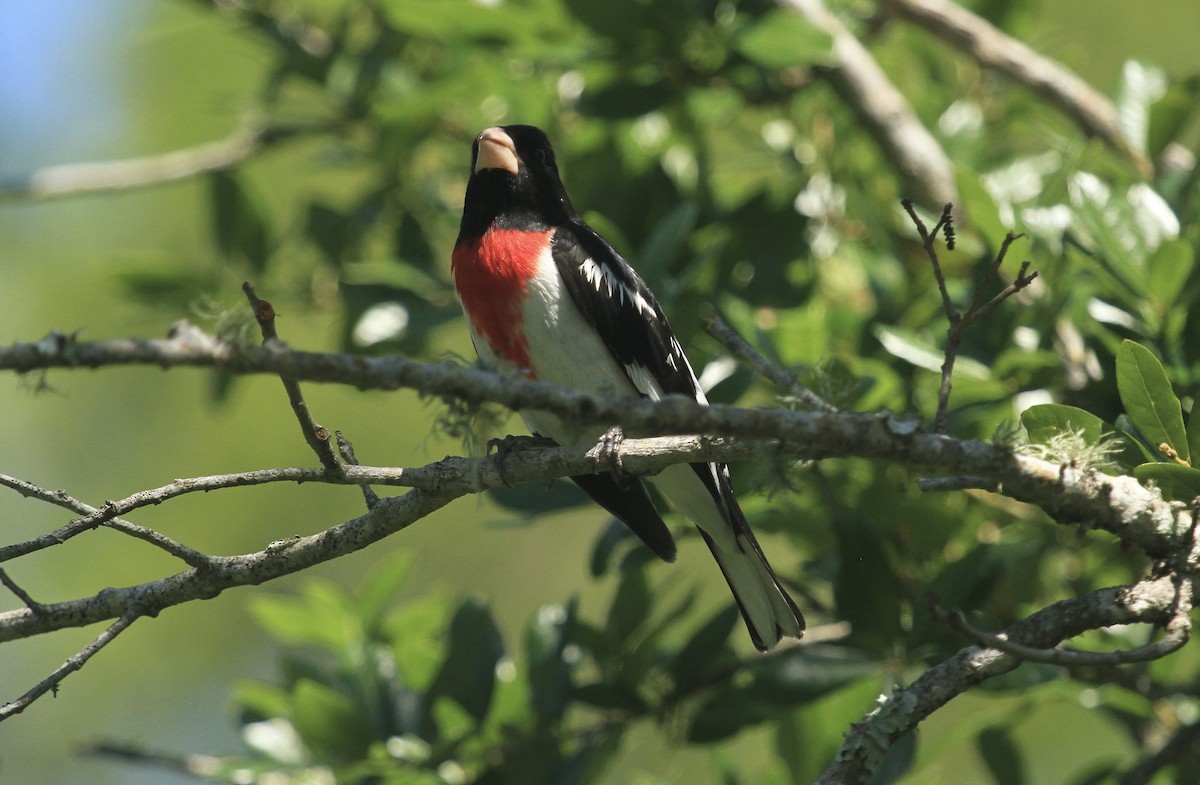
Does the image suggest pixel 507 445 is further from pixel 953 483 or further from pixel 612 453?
pixel 953 483

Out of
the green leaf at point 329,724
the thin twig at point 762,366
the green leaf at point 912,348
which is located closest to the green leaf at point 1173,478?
the thin twig at point 762,366

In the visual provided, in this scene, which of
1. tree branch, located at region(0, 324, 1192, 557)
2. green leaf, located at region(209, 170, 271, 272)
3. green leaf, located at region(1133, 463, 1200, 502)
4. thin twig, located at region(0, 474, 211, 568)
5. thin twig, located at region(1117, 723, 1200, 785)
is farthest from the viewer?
green leaf, located at region(209, 170, 271, 272)

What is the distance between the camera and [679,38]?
163 inches

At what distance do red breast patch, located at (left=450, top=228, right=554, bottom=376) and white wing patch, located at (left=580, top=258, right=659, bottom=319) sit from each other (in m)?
0.17

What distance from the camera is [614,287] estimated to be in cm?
353

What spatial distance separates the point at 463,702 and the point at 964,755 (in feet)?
15.5

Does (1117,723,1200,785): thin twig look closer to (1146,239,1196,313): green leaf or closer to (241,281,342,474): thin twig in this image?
(1146,239,1196,313): green leaf

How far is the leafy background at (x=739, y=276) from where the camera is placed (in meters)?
3.26

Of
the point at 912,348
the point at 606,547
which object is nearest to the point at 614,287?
the point at 606,547

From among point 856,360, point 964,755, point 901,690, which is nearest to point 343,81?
point 856,360

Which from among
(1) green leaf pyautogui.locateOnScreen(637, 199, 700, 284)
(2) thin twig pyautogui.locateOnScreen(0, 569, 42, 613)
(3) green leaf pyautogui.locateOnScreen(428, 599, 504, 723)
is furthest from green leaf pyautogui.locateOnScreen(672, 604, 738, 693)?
(2) thin twig pyautogui.locateOnScreen(0, 569, 42, 613)

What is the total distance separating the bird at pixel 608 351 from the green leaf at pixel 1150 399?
1239mm

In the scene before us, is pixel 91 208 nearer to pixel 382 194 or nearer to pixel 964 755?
pixel 382 194

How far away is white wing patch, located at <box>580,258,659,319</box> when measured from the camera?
138 inches
